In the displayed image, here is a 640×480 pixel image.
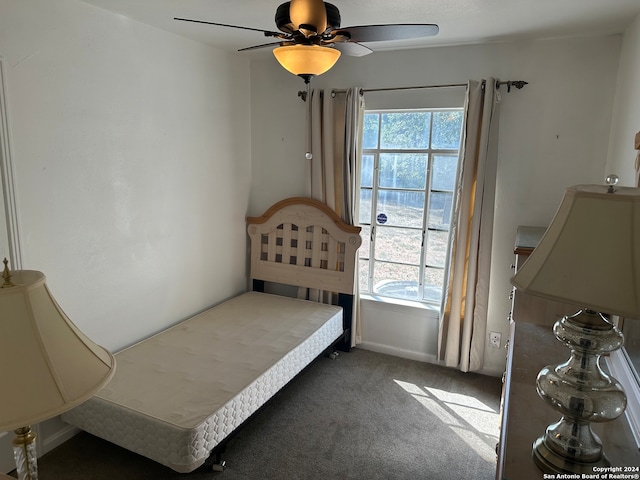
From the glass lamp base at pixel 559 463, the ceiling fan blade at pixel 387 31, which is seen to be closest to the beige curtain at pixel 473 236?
the ceiling fan blade at pixel 387 31

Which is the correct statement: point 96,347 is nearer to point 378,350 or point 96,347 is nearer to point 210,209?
point 210,209

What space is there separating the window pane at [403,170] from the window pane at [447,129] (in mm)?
168

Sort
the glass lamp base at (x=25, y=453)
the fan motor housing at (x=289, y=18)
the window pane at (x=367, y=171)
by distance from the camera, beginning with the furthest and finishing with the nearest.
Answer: the window pane at (x=367, y=171) < the fan motor housing at (x=289, y=18) < the glass lamp base at (x=25, y=453)

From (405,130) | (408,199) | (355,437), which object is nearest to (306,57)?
(405,130)

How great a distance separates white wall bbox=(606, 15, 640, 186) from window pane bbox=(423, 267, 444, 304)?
1411 mm

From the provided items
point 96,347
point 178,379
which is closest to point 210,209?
point 178,379

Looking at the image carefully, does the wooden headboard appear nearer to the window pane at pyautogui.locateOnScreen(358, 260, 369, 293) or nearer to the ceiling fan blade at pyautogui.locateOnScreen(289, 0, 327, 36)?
the window pane at pyautogui.locateOnScreen(358, 260, 369, 293)

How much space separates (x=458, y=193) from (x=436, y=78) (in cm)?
90

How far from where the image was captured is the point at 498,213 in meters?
3.24

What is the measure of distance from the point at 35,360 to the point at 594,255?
1.28 m

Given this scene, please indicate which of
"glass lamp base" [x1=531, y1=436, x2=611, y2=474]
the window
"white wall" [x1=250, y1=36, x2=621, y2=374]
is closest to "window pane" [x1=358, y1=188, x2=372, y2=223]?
the window

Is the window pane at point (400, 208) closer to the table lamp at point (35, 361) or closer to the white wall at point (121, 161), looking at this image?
the white wall at point (121, 161)

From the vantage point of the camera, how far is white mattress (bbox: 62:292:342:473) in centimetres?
210

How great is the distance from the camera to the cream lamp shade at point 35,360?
860mm
